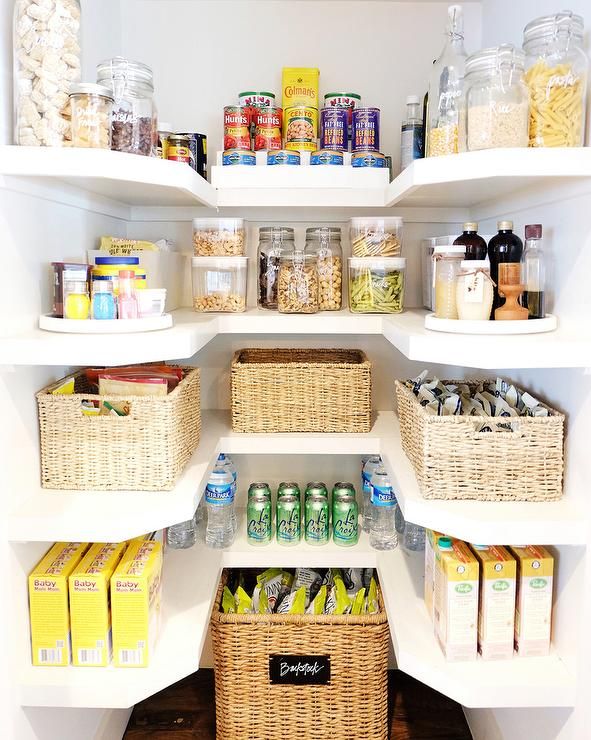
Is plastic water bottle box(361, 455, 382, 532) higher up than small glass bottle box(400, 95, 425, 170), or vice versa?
small glass bottle box(400, 95, 425, 170)

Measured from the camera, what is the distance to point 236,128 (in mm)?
2035

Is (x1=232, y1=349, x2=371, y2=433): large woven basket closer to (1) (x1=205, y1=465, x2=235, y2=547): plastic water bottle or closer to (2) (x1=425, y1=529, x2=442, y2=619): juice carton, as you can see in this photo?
(1) (x1=205, y1=465, x2=235, y2=547): plastic water bottle

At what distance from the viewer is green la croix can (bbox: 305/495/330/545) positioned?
82.8 inches

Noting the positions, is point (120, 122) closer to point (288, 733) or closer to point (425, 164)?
point (425, 164)

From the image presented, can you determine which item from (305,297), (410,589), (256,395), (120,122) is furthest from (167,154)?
(410,589)

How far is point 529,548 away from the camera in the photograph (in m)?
1.56

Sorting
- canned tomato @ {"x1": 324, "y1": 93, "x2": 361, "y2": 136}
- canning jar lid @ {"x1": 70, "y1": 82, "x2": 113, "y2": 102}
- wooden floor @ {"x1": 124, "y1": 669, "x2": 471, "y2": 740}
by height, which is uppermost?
canned tomato @ {"x1": 324, "y1": 93, "x2": 361, "y2": 136}

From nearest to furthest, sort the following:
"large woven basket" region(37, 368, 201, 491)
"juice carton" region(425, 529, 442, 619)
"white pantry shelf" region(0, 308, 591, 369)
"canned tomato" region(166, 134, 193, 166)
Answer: "white pantry shelf" region(0, 308, 591, 369), "large woven basket" region(37, 368, 201, 491), "juice carton" region(425, 529, 442, 619), "canned tomato" region(166, 134, 193, 166)

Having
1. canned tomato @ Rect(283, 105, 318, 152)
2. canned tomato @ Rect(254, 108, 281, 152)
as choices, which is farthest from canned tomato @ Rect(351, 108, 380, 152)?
canned tomato @ Rect(254, 108, 281, 152)

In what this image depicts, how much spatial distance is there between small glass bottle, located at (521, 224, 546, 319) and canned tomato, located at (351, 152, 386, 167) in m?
0.65

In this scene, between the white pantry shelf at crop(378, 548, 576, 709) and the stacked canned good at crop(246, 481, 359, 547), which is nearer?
the white pantry shelf at crop(378, 548, 576, 709)

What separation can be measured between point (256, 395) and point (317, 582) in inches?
27.2

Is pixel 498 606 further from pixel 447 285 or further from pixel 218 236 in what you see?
pixel 218 236

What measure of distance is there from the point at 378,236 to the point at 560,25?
0.73m
